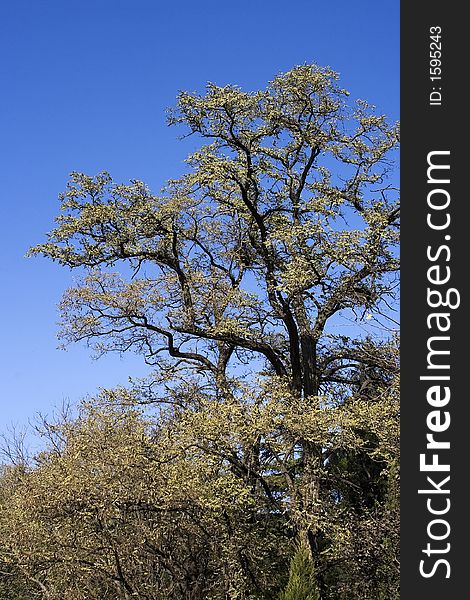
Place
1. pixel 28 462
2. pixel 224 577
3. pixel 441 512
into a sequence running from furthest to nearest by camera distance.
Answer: pixel 28 462
pixel 224 577
pixel 441 512

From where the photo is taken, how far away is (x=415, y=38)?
23.1ft

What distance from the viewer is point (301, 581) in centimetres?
1382

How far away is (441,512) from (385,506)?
989cm

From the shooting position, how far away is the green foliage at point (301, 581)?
13.7 m

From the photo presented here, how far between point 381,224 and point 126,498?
6.79 metres

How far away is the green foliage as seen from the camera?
1371 cm

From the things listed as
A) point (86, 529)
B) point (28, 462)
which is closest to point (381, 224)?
point (86, 529)

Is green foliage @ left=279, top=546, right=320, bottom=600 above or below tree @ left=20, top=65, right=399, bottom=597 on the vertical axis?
below

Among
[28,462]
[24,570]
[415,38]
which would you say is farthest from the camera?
[28,462]

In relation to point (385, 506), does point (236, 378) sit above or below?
above

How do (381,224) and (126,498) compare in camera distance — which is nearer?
(126,498)

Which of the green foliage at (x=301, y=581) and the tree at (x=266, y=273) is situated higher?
the tree at (x=266, y=273)

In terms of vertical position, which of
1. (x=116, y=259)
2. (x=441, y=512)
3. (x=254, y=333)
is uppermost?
(x=116, y=259)

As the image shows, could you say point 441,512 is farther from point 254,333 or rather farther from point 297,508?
point 254,333
